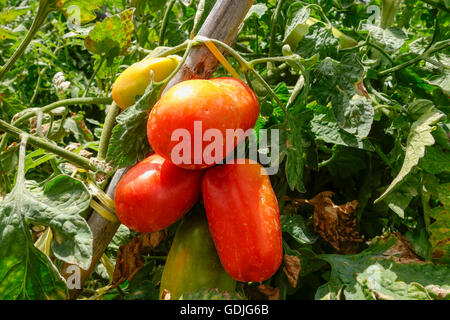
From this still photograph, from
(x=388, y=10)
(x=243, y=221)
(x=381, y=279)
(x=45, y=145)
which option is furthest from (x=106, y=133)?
(x=388, y=10)

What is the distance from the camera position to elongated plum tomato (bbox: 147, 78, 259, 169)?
0.49 metres

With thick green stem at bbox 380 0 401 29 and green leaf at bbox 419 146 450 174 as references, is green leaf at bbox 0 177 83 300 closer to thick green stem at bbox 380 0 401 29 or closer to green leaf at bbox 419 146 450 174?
green leaf at bbox 419 146 450 174

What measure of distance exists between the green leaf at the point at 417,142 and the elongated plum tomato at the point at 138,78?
370 millimetres

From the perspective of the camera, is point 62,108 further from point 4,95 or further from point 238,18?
point 238,18

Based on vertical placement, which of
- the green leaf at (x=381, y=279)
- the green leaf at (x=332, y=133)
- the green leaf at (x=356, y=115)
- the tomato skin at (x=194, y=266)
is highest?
the green leaf at (x=356, y=115)

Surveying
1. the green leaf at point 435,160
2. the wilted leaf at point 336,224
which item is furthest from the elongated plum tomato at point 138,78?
the green leaf at point 435,160

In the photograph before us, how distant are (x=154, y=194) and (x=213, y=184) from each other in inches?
3.1

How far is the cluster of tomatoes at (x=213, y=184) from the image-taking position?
0.50 m

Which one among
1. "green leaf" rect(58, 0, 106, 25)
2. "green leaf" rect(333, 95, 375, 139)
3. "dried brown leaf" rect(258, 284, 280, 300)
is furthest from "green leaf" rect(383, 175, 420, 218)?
"green leaf" rect(58, 0, 106, 25)

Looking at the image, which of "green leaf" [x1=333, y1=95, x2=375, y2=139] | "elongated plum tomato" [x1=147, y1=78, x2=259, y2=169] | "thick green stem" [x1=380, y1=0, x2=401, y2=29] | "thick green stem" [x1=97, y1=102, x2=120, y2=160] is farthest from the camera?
"thick green stem" [x1=380, y1=0, x2=401, y2=29]

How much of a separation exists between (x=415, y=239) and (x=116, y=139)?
511mm

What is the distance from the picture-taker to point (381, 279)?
1.85 feet

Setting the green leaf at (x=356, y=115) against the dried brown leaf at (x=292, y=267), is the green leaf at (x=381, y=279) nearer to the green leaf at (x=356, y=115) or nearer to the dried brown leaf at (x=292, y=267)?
the dried brown leaf at (x=292, y=267)

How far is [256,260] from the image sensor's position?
1.69 feet
